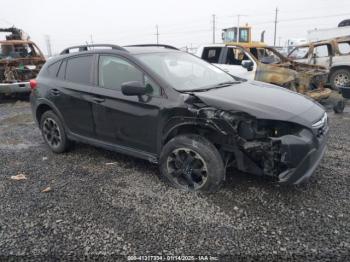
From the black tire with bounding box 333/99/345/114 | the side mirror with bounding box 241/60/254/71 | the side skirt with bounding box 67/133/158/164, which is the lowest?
the black tire with bounding box 333/99/345/114

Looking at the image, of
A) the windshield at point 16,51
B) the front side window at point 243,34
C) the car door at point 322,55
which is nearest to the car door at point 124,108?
the car door at point 322,55

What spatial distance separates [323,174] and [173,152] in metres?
2.00

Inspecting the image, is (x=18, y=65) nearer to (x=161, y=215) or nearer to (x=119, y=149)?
(x=119, y=149)

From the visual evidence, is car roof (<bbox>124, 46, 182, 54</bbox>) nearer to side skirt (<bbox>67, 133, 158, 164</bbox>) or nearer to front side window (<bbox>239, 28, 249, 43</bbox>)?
side skirt (<bbox>67, 133, 158, 164</bbox>)

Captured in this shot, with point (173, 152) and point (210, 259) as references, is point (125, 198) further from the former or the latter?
point (210, 259)

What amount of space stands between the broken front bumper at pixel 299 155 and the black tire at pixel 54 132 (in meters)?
3.43

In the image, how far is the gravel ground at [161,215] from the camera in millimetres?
2674

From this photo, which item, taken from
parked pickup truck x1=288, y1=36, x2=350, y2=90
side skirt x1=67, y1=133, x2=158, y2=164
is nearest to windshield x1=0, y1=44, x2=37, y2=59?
side skirt x1=67, y1=133, x2=158, y2=164

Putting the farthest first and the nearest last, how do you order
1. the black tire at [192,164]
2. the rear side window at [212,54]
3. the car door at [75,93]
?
the rear side window at [212,54]
the car door at [75,93]
the black tire at [192,164]

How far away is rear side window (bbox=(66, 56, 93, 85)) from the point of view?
442cm

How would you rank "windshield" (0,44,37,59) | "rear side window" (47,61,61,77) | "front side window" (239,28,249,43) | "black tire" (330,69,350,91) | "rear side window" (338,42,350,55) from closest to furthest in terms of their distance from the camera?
"rear side window" (47,61,61,77)
"black tire" (330,69,350,91)
"rear side window" (338,42,350,55)
"windshield" (0,44,37,59)
"front side window" (239,28,249,43)

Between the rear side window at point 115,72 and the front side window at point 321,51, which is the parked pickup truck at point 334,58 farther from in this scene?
the rear side window at point 115,72

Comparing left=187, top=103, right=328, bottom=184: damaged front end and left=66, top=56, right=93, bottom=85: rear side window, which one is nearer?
Result: left=187, top=103, right=328, bottom=184: damaged front end

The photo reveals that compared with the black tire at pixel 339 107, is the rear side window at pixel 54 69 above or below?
above
